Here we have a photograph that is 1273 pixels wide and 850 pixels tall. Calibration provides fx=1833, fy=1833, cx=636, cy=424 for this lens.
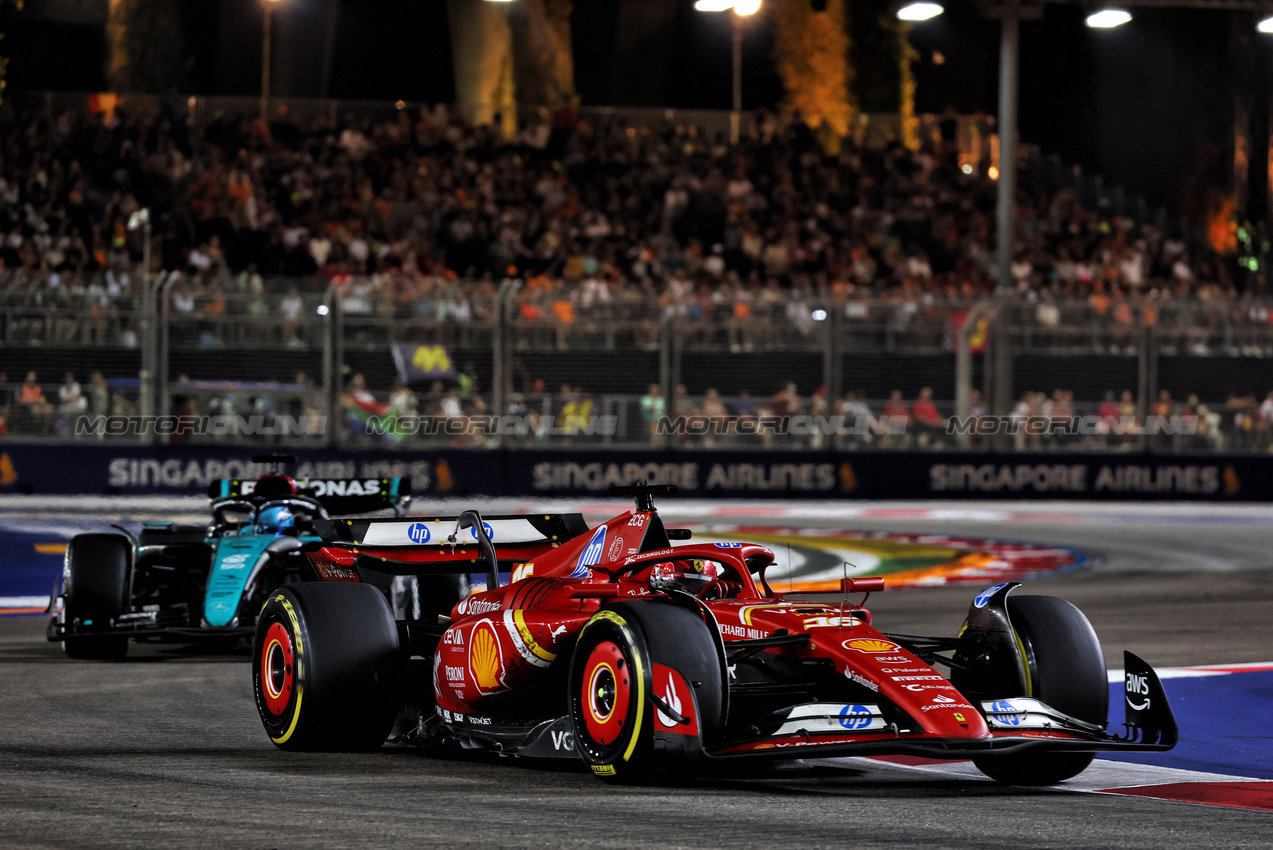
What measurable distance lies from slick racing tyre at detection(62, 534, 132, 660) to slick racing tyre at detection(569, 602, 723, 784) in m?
5.04

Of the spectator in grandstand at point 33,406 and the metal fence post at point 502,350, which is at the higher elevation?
the metal fence post at point 502,350

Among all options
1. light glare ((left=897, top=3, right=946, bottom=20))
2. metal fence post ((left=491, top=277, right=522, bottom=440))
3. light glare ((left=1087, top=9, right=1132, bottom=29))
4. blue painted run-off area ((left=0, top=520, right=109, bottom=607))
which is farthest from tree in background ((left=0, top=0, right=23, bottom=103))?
light glare ((left=1087, top=9, right=1132, bottom=29))

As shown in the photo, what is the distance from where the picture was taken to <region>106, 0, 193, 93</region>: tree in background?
34.2m

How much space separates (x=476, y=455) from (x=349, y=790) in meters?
16.5

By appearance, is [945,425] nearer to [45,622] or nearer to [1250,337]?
[1250,337]

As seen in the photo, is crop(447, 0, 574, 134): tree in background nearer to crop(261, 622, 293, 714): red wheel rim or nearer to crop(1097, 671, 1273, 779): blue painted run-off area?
crop(1097, 671, 1273, 779): blue painted run-off area

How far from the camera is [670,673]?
19.0 ft

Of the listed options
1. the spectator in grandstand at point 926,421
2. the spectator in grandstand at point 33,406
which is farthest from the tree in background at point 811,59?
the spectator in grandstand at point 33,406

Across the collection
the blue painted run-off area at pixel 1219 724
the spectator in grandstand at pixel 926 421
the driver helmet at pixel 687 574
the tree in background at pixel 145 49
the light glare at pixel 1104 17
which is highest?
the tree in background at pixel 145 49

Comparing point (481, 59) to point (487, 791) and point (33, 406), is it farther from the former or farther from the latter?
point (487, 791)

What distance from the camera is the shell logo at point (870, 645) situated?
20.2 ft

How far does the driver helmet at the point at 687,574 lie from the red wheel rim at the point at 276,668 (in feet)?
4.80

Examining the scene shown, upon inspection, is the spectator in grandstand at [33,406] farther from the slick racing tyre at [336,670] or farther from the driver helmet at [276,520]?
the slick racing tyre at [336,670]

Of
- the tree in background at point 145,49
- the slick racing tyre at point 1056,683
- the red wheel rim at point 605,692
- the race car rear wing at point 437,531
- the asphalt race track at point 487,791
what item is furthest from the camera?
the tree in background at point 145,49
